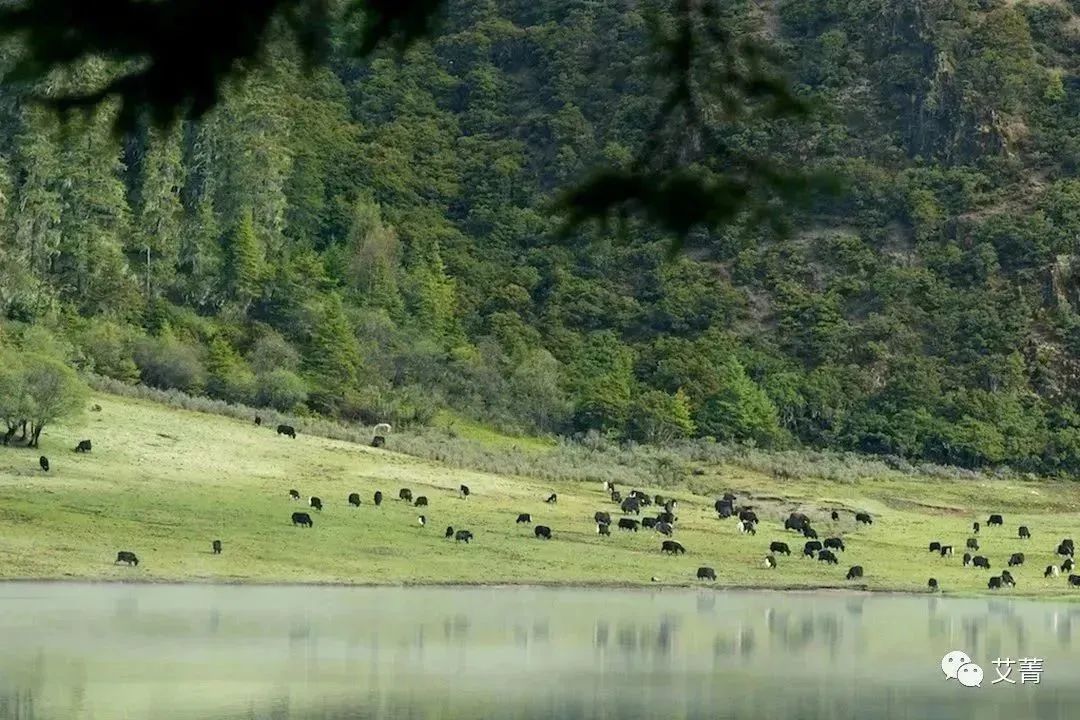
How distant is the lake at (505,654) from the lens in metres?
22.8

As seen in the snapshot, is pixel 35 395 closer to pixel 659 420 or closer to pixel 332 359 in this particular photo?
pixel 332 359

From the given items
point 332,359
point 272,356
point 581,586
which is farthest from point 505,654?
point 272,356

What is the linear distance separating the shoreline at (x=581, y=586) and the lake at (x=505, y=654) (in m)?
0.24

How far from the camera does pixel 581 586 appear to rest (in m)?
37.9

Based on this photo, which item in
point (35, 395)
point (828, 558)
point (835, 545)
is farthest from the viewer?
point (35, 395)

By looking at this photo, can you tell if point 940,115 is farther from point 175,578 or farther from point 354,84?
point 175,578

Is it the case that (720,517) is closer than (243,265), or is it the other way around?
(720,517)

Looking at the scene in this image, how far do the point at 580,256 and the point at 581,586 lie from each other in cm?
5220

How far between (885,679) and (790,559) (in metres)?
15.7

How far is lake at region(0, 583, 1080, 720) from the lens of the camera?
22781 millimetres

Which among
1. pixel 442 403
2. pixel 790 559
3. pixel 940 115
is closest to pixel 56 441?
pixel 790 559

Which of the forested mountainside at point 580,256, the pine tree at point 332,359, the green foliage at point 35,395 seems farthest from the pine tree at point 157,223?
the green foliage at point 35,395

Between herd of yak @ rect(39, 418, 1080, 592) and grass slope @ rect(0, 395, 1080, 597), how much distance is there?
24cm

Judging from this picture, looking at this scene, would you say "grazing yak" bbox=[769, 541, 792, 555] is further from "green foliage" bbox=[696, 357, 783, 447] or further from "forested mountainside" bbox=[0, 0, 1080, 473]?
"green foliage" bbox=[696, 357, 783, 447]
